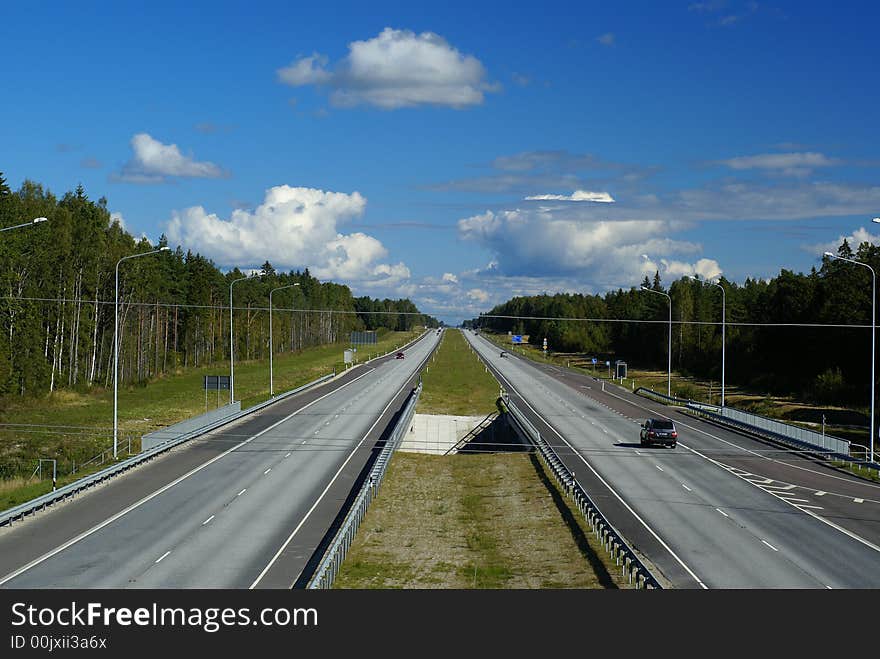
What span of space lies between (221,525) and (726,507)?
18.7 meters

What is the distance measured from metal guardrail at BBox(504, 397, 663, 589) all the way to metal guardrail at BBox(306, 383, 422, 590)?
24.8 feet

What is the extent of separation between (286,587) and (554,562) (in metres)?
8.18

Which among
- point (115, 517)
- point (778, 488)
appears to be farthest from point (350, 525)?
point (778, 488)

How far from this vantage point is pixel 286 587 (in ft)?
76.7

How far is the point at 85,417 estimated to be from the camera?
71125mm

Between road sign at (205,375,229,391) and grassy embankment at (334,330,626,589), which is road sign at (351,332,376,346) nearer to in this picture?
road sign at (205,375,229,391)

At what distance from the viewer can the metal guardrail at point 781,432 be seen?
4972cm

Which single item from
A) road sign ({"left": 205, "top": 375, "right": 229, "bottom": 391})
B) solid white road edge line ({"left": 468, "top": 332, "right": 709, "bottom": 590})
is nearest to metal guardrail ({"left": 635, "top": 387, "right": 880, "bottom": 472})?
solid white road edge line ({"left": 468, "top": 332, "right": 709, "bottom": 590})

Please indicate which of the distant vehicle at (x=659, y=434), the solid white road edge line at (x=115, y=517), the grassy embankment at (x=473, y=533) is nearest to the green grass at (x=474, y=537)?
the grassy embankment at (x=473, y=533)

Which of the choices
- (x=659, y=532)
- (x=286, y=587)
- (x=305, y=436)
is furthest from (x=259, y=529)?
(x=305, y=436)

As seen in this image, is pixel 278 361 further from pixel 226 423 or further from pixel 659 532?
pixel 659 532

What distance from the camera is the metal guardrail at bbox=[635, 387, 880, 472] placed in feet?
163

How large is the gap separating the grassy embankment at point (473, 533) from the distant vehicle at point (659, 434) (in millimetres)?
7117

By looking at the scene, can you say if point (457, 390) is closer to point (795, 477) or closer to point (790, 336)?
point (790, 336)
